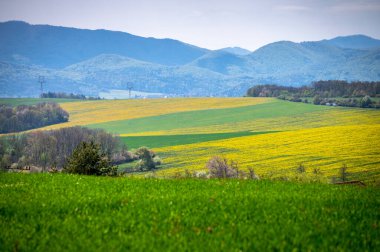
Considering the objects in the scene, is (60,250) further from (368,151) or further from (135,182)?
(368,151)

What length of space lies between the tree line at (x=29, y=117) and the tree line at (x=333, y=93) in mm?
70432

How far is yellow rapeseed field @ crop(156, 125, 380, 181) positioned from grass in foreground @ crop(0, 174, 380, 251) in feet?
136

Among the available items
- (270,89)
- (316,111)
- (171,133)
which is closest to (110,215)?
(171,133)

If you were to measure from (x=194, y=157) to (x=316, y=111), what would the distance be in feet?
184

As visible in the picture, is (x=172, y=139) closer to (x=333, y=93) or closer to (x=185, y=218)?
(x=333, y=93)

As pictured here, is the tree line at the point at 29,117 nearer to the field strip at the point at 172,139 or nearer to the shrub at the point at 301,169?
the field strip at the point at 172,139

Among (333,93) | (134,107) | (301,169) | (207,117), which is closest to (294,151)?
(301,169)

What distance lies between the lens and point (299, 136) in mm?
85750

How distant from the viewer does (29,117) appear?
131625 millimetres

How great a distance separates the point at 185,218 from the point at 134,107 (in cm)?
14839

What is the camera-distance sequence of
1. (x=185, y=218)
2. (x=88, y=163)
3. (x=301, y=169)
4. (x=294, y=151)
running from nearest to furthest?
1. (x=185, y=218)
2. (x=88, y=163)
3. (x=301, y=169)
4. (x=294, y=151)

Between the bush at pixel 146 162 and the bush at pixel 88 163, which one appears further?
the bush at pixel 146 162

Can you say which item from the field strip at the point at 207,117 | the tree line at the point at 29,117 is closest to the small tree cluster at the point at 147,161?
the field strip at the point at 207,117

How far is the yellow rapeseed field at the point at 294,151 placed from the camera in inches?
2361
